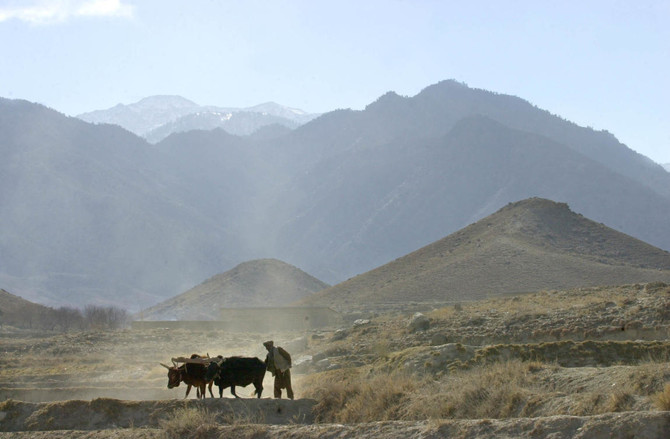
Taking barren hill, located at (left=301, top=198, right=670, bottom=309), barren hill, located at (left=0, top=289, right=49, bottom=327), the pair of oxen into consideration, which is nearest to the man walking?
the pair of oxen

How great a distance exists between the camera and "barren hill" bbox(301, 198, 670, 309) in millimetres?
79562

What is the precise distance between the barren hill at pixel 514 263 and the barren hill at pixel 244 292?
25.3 m

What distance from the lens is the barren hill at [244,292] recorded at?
121 metres

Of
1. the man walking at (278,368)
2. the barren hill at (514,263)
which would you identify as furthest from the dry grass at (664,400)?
the barren hill at (514,263)

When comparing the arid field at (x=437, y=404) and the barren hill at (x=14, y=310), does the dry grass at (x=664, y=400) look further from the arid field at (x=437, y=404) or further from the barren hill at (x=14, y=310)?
the barren hill at (x=14, y=310)

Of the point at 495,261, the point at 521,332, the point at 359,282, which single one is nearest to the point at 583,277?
the point at 495,261

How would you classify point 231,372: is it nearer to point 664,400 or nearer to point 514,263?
point 664,400

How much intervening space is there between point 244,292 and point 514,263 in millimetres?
52599

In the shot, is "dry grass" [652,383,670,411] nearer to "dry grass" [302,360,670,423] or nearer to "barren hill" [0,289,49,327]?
"dry grass" [302,360,670,423]

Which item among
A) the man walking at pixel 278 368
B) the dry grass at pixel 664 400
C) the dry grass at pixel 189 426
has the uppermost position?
the man walking at pixel 278 368

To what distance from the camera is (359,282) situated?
9762 centimetres

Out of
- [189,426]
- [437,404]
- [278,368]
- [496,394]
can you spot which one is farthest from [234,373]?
[496,394]

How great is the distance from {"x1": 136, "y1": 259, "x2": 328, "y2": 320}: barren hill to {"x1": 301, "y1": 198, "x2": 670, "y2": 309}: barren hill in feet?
82.9

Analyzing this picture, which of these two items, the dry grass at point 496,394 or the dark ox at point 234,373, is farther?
the dark ox at point 234,373
